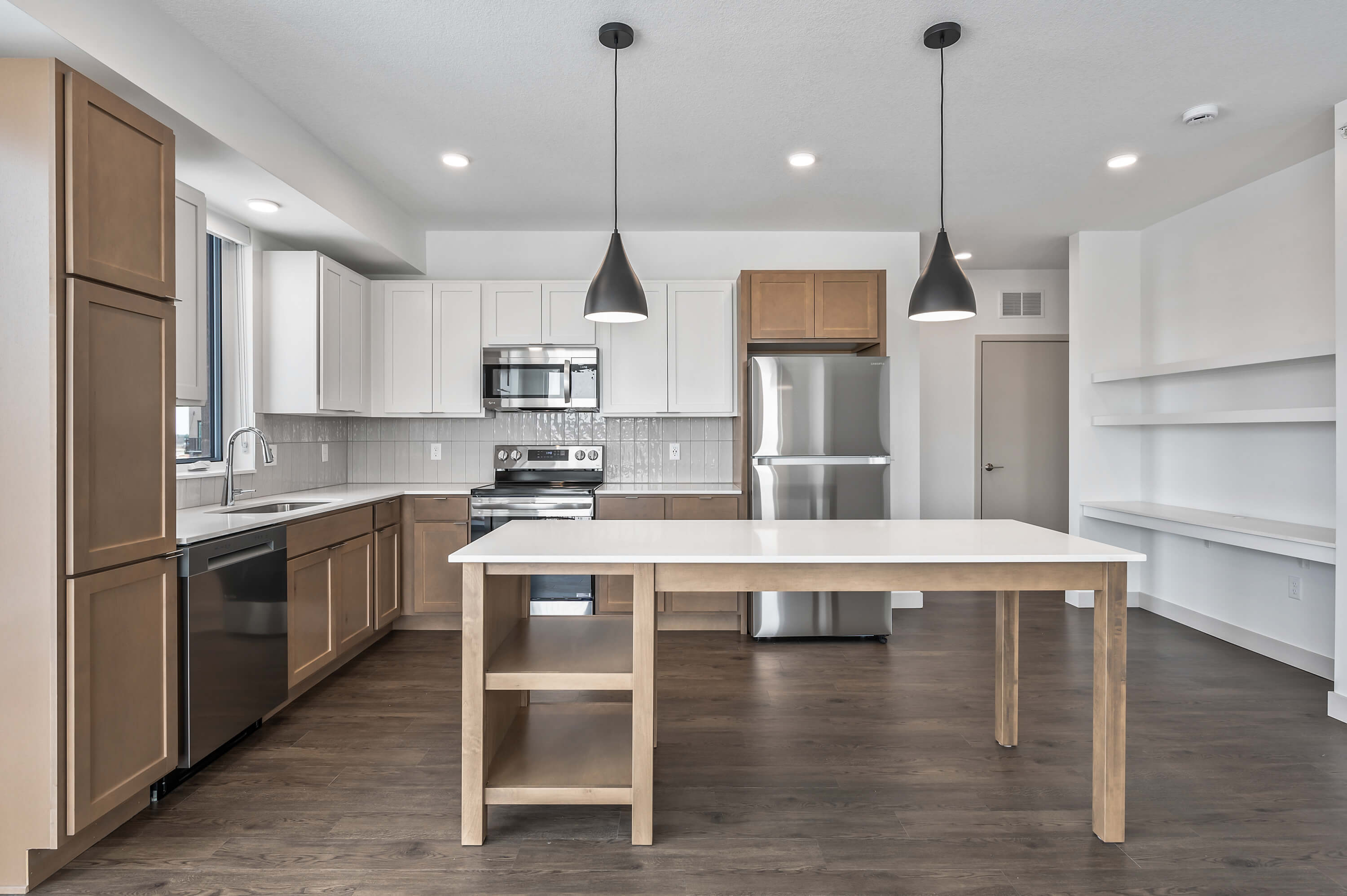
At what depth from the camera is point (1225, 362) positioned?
3678 mm

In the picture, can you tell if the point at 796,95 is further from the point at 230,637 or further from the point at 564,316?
the point at 230,637

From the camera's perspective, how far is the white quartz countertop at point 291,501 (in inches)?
94.6

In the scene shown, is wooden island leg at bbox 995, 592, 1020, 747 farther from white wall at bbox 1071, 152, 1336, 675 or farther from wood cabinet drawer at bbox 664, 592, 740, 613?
white wall at bbox 1071, 152, 1336, 675

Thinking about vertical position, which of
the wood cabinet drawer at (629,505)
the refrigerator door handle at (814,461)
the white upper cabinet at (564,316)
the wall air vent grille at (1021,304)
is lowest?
the wood cabinet drawer at (629,505)

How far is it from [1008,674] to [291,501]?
3456 mm

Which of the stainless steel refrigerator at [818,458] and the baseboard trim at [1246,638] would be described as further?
the stainless steel refrigerator at [818,458]

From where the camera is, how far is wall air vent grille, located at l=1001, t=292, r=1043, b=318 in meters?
5.72

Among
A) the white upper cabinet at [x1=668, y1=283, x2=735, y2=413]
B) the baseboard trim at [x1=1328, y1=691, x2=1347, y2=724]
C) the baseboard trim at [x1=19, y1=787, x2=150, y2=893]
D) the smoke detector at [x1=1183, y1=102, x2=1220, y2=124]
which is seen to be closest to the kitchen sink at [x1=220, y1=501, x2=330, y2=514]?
the baseboard trim at [x1=19, y1=787, x2=150, y2=893]

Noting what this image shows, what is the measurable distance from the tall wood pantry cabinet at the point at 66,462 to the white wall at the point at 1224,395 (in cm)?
501

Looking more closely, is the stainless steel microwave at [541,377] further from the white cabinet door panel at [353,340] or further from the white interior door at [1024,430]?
the white interior door at [1024,430]

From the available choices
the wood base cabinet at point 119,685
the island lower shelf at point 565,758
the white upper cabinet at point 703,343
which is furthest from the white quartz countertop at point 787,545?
the white upper cabinet at point 703,343

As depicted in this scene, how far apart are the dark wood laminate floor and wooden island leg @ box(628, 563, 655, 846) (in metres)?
0.09

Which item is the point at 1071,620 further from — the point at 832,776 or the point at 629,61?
the point at 629,61

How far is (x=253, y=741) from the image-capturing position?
2625 mm
